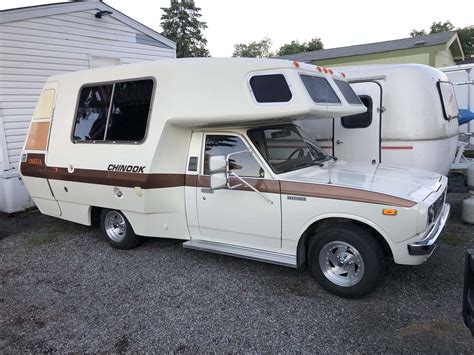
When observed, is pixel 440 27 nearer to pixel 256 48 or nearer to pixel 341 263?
pixel 256 48

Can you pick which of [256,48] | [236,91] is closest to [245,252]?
[236,91]

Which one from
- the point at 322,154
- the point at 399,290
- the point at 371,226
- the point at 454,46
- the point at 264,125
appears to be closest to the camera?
the point at 371,226

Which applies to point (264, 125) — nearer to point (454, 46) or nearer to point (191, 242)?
point (191, 242)

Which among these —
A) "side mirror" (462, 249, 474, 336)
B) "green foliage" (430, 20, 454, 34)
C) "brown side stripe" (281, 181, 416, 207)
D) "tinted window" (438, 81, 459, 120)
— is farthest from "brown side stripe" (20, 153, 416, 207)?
"green foliage" (430, 20, 454, 34)

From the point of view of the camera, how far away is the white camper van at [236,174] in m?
4.09

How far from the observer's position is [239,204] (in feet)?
15.4

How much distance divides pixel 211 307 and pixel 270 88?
2.43 m

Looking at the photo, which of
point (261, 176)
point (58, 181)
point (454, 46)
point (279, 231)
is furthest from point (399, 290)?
point (454, 46)

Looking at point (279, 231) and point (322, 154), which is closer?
point (279, 231)

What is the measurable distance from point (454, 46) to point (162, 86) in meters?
25.0

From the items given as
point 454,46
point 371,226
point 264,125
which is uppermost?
point 454,46

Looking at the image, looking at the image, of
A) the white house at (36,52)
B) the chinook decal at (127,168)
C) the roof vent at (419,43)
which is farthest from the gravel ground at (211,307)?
the roof vent at (419,43)

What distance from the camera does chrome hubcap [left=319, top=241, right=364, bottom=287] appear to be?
416 centimetres

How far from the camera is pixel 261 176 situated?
15.0ft
